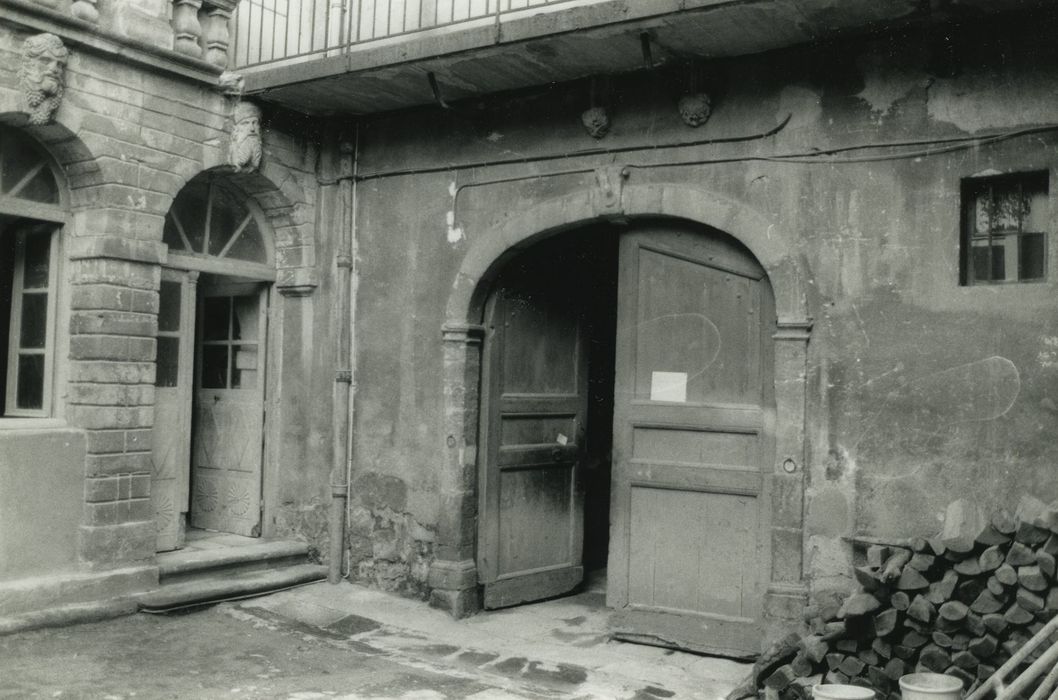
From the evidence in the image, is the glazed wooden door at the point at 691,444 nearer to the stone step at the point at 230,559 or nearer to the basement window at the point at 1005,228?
the basement window at the point at 1005,228

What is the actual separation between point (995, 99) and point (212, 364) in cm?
658

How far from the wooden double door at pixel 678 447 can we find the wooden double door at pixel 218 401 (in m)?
2.25

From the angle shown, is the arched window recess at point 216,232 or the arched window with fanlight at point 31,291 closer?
the arched window with fanlight at point 31,291

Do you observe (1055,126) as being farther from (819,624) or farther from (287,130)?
(287,130)

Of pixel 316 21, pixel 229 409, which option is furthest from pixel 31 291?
pixel 316 21

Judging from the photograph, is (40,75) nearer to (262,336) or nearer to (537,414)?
(262,336)

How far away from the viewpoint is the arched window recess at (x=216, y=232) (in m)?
7.54

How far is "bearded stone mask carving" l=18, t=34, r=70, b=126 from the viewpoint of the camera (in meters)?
6.07

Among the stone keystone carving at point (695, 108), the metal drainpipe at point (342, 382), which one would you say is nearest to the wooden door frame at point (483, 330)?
the stone keystone carving at point (695, 108)

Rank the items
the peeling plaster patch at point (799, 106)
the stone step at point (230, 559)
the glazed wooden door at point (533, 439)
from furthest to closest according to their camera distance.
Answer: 1. the glazed wooden door at point (533, 439)
2. the stone step at point (230, 559)
3. the peeling plaster patch at point (799, 106)

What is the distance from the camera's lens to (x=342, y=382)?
795 centimetres

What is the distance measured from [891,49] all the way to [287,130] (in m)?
4.80

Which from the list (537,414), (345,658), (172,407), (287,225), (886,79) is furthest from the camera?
(287,225)

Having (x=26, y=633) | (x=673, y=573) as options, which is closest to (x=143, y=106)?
(x=26, y=633)
